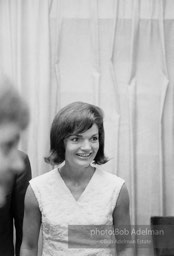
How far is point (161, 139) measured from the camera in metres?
1.20

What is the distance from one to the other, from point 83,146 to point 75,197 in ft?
0.41

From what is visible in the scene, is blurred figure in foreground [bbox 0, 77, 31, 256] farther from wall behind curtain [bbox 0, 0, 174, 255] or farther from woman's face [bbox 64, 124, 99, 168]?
wall behind curtain [bbox 0, 0, 174, 255]

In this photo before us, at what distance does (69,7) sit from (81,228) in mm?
673

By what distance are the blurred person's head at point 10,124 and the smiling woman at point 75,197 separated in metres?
0.22

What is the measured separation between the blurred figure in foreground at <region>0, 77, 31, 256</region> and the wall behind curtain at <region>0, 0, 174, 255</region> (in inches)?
15.9

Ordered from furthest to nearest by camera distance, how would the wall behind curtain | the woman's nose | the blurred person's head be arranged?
the wall behind curtain < the woman's nose < the blurred person's head

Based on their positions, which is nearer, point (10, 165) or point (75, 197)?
point (10, 165)

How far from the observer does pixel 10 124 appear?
1.82 ft

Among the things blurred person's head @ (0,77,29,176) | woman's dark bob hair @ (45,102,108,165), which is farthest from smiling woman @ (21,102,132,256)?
blurred person's head @ (0,77,29,176)

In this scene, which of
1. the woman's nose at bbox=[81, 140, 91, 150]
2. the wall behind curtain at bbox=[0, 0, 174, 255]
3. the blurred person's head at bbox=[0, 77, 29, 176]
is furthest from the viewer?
the wall behind curtain at bbox=[0, 0, 174, 255]

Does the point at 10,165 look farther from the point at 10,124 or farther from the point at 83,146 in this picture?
the point at 83,146

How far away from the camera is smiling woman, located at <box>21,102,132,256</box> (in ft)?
2.66

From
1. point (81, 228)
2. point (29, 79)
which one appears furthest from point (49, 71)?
point (81, 228)

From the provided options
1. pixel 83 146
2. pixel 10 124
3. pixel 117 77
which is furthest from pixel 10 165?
pixel 117 77
